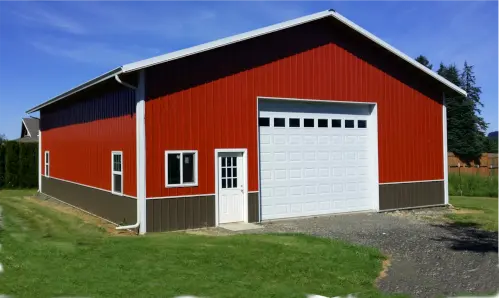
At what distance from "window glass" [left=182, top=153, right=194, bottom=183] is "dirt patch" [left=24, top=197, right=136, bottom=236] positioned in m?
1.89

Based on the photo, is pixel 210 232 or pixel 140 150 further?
pixel 210 232

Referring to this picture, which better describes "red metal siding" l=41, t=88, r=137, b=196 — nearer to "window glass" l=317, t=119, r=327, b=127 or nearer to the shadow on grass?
"window glass" l=317, t=119, r=327, b=127

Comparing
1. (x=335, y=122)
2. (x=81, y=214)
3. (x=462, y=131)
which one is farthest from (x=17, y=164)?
(x=462, y=131)

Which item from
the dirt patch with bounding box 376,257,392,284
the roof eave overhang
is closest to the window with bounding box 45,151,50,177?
the roof eave overhang

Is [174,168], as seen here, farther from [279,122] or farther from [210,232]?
[279,122]

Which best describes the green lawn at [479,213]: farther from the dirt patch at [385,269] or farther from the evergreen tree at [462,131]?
the evergreen tree at [462,131]

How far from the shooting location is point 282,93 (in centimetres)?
1448

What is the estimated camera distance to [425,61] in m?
70.1

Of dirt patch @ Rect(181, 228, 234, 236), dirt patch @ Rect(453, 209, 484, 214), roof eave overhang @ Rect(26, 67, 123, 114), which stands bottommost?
dirt patch @ Rect(453, 209, 484, 214)

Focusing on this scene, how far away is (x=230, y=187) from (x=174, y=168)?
177cm

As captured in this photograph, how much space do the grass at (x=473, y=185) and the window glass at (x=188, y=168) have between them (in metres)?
15.7

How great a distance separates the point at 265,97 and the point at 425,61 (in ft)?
203

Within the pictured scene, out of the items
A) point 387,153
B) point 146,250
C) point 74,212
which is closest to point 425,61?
point 387,153

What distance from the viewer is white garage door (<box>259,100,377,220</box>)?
14406 mm
